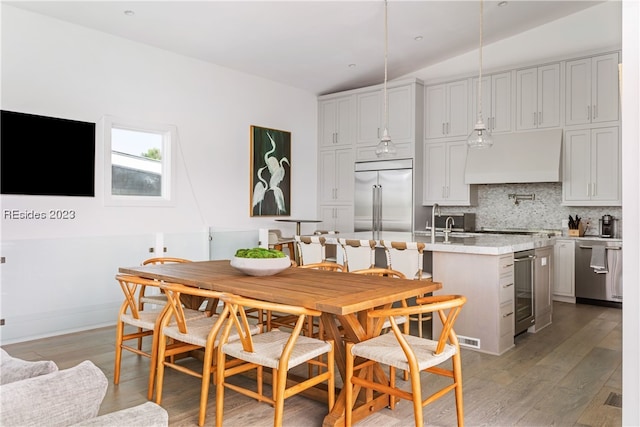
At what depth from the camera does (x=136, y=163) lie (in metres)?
5.36

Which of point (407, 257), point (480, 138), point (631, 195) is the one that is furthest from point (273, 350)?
point (480, 138)

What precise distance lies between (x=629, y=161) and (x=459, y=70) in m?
5.47

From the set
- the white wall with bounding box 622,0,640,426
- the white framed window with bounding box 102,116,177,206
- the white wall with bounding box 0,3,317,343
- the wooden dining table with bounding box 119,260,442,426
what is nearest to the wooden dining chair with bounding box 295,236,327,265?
A: the white wall with bounding box 0,3,317,343

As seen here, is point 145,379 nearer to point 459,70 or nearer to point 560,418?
point 560,418

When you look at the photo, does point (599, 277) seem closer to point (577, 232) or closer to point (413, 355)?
point (577, 232)

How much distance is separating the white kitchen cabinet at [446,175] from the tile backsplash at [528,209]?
0.25 metres

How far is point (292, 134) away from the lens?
732cm

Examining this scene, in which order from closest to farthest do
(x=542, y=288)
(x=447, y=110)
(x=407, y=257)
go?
(x=407, y=257) → (x=542, y=288) → (x=447, y=110)

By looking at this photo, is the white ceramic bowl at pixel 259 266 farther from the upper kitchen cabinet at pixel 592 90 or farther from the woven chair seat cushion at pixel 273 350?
the upper kitchen cabinet at pixel 592 90

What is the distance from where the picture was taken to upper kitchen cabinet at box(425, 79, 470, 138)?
673 cm

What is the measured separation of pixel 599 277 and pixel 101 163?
18.5 feet

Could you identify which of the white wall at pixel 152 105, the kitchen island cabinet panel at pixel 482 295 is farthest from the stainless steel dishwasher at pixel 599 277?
the white wall at pixel 152 105

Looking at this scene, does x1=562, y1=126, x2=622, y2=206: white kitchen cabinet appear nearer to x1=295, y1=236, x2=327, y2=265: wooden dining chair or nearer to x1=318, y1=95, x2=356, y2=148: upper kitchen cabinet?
x1=318, y1=95, x2=356, y2=148: upper kitchen cabinet

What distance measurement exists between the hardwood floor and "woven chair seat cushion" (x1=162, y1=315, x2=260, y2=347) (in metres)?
0.41
